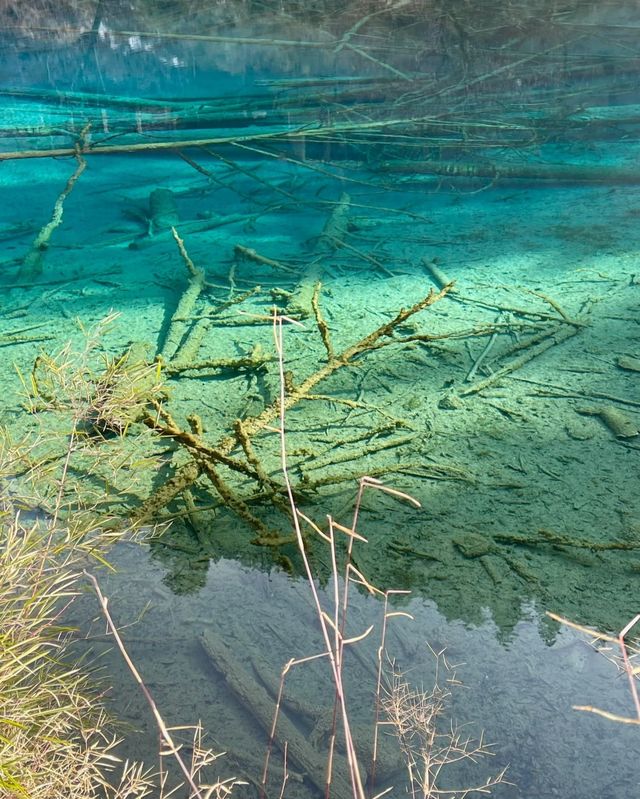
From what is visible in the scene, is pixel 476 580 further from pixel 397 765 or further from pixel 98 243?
pixel 98 243

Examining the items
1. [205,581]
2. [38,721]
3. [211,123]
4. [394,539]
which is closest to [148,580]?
[205,581]

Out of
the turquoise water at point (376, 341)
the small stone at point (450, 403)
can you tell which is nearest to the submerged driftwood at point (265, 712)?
the turquoise water at point (376, 341)

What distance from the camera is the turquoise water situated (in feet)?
4.60

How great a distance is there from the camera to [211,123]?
4.60 metres

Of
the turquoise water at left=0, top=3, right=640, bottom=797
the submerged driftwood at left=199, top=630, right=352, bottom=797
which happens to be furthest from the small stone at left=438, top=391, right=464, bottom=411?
the submerged driftwood at left=199, top=630, right=352, bottom=797

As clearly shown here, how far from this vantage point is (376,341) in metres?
2.38

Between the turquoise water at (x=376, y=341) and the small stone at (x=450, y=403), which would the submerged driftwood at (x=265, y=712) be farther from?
the small stone at (x=450, y=403)

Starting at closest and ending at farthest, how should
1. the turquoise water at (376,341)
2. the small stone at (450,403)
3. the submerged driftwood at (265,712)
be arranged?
the submerged driftwood at (265,712) < the turquoise water at (376,341) < the small stone at (450,403)

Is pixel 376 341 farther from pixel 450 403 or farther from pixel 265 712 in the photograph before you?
pixel 265 712

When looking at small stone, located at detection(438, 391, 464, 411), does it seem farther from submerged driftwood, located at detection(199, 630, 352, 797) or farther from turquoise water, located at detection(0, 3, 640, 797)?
submerged driftwood, located at detection(199, 630, 352, 797)

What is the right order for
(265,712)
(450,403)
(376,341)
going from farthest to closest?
(376,341), (450,403), (265,712)

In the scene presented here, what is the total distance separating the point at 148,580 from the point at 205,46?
19.0 ft

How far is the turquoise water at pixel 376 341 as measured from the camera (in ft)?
4.60

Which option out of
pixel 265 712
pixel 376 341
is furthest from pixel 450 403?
pixel 265 712
